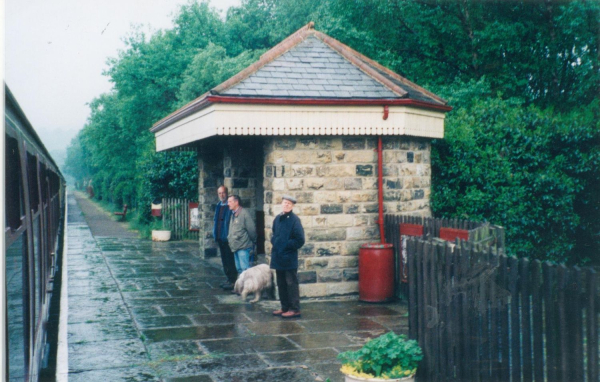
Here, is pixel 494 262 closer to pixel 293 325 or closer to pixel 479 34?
pixel 293 325

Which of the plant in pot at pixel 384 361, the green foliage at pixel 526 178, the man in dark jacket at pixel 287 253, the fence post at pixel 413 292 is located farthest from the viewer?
the green foliage at pixel 526 178

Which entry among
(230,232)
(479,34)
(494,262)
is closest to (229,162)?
(230,232)

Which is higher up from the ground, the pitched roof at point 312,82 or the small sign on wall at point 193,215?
the pitched roof at point 312,82

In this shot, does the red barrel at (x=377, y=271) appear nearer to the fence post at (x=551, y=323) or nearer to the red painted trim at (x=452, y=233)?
the red painted trim at (x=452, y=233)

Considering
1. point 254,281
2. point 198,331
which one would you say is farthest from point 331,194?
point 198,331

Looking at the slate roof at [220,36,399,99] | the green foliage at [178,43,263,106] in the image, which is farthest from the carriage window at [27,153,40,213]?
the green foliage at [178,43,263,106]

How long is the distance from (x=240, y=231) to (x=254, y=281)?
0.95 meters

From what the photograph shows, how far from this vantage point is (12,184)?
11.9 feet

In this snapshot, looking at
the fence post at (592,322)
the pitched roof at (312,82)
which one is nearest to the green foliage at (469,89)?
the pitched roof at (312,82)

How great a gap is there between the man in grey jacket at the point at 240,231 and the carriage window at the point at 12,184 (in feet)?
20.2

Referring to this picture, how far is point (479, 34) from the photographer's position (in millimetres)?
20266

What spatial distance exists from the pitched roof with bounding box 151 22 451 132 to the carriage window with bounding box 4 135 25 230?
17.7 ft

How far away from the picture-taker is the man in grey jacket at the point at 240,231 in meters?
10.1

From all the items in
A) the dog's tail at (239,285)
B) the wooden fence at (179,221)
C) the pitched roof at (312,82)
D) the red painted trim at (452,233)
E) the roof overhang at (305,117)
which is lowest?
the dog's tail at (239,285)
